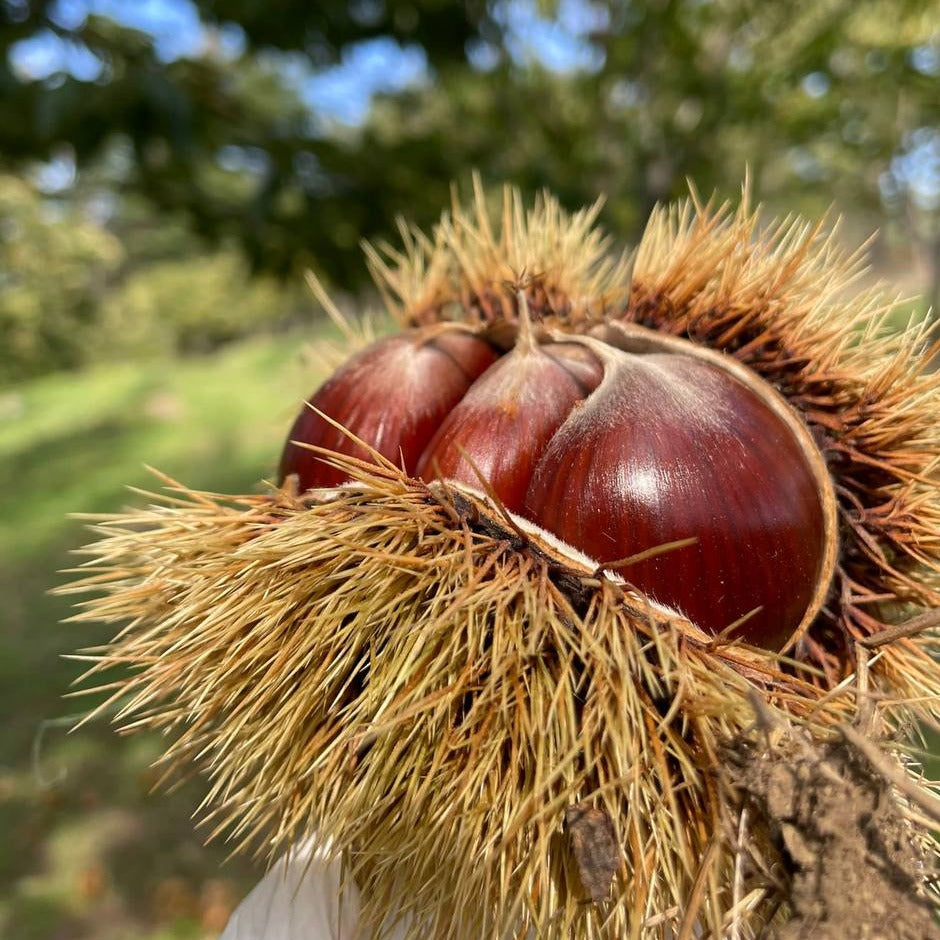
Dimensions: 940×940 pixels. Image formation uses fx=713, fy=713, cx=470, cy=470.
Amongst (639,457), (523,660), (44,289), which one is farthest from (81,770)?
(44,289)

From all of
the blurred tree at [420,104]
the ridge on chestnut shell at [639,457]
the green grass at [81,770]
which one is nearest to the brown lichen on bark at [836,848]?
the ridge on chestnut shell at [639,457]

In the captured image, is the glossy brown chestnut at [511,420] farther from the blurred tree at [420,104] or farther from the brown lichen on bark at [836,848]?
the blurred tree at [420,104]

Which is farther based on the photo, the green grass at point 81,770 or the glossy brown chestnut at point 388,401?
the green grass at point 81,770

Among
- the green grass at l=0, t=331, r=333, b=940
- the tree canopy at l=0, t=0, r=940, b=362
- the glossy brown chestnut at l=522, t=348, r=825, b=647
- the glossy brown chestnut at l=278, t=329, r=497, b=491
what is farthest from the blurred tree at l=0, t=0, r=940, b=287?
the glossy brown chestnut at l=522, t=348, r=825, b=647

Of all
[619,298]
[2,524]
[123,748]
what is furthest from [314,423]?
[2,524]

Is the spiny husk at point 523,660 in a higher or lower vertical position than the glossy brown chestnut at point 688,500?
lower

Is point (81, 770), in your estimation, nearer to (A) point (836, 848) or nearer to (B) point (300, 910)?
(B) point (300, 910)

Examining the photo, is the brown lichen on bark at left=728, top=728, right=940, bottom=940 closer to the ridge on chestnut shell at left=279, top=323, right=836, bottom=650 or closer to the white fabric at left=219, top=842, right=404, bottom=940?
the ridge on chestnut shell at left=279, top=323, right=836, bottom=650
